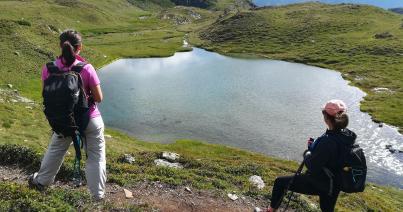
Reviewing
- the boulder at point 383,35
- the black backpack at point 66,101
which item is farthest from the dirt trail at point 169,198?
the boulder at point 383,35

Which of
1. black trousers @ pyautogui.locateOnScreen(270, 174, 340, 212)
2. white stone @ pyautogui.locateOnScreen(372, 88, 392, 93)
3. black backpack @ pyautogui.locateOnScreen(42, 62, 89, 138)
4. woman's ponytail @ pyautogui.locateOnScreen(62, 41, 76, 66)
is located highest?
woman's ponytail @ pyautogui.locateOnScreen(62, 41, 76, 66)

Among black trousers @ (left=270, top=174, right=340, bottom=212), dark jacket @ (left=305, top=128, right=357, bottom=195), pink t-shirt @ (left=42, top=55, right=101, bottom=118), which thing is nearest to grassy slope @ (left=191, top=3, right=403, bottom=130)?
black trousers @ (left=270, top=174, right=340, bottom=212)

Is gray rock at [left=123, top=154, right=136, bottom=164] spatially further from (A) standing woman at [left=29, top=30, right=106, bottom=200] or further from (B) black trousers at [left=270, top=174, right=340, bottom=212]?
(B) black trousers at [left=270, top=174, right=340, bottom=212]

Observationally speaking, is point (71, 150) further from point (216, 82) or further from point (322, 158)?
point (216, 82)

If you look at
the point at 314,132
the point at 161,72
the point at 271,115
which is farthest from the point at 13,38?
the point at 314,132

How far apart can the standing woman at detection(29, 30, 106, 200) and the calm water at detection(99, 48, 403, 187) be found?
35.4m

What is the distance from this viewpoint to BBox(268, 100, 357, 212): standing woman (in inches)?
487

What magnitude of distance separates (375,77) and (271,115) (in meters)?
55.6

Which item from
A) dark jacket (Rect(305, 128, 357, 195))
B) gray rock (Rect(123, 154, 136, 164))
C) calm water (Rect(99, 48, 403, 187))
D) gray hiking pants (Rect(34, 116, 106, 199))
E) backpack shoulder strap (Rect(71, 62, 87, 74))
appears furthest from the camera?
calm water (Rect(99, 48, 403, 187))

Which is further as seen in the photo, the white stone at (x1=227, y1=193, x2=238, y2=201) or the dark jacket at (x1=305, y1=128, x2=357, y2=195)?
the white stone at (x1=227, y1=193, x2=238, y2=201)

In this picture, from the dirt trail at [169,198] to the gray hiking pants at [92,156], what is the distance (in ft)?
10.1

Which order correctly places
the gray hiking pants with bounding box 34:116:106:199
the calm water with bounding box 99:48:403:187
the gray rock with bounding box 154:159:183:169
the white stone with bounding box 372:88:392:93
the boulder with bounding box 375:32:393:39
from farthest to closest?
the boulder with bounding box 375:32:393:39, the white stone with bounding box 372:88:392:93, the calm water with bounding box 99:48:403:187, the gray rock with bounding box 154:159:183:169, the gray hiking pants with bounding box 34:116:106:199

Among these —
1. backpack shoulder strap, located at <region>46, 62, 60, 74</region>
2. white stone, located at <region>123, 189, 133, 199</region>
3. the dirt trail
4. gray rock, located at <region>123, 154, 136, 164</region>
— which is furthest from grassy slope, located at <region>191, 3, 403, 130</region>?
backpack shoulder strap, located at <region>46, 62, 60, 74</region>

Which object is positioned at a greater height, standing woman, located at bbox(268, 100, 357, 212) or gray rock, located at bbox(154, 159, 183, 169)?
standing woman, located at bbox(268, 100, 357, 212)
